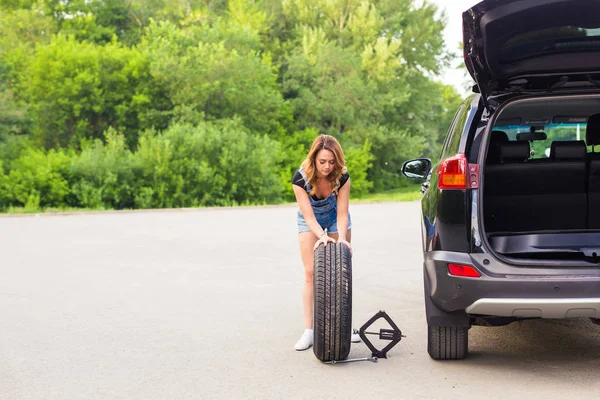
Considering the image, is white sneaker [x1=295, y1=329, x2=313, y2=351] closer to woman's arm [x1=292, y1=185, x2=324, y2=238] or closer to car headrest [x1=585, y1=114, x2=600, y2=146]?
woman's arm [x1=292, y1=185, x2=324, y2=238]

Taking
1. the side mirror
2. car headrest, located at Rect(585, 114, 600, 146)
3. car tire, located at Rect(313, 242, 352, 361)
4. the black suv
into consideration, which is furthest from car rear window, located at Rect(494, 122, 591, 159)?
car tire, located at Rect(313, 242, 352, 361)

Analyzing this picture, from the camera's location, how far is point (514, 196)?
230 inches

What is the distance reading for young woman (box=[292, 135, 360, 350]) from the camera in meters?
5.86

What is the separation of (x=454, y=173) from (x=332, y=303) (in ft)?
3.76

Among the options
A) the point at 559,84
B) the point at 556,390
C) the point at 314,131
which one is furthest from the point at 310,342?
the point at 314,131

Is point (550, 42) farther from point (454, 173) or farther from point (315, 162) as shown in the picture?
point (315, 162)

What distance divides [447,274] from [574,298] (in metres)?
0.73

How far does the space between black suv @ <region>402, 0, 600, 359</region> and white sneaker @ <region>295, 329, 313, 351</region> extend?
0.93 meters

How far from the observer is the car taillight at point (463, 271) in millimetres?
4961

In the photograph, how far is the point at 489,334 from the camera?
6.64 meters

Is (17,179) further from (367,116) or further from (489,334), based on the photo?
(489,334)

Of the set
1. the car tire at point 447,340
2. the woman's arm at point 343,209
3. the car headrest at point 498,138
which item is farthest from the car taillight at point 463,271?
the car headrest at point 498,138

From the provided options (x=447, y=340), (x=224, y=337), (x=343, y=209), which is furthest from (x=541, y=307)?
(x=224, y=337)

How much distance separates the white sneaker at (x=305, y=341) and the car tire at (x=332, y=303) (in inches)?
18.0
